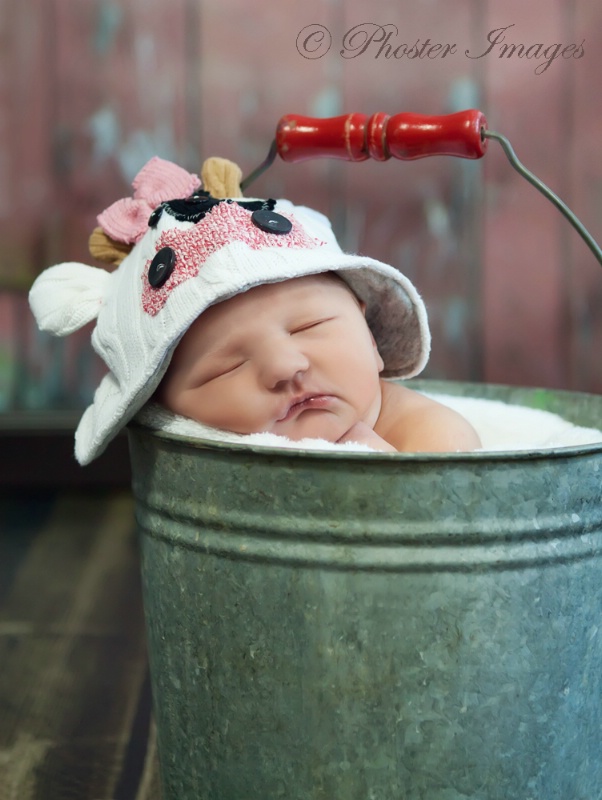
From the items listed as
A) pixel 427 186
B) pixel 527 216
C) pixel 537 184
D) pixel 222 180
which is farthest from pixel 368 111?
pixel 537 184

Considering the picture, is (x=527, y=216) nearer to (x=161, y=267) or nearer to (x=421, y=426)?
(x=421, y=426)

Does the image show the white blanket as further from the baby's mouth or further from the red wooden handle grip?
the red wooden handle grip

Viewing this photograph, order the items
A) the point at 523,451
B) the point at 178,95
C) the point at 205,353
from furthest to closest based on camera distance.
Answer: the point at 178,95, the point at 205,353, the point at 523,451

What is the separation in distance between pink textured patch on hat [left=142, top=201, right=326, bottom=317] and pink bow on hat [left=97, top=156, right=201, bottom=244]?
141 millimetres

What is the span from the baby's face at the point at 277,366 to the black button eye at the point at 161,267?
49mm

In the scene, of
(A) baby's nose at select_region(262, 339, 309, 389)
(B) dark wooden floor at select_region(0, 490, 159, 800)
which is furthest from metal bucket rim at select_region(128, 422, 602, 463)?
(B) dark wooden floor at select_region(0, 490, 159, 800)

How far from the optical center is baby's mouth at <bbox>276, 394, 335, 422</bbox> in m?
0.92

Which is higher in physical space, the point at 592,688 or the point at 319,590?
the point at 319,590

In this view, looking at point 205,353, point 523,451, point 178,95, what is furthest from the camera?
point 178,95

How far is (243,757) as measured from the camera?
0.87 m

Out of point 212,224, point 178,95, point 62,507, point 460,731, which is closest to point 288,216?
point 212,224

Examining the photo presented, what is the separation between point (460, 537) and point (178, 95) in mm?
1576

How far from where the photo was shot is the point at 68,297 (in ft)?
3.40

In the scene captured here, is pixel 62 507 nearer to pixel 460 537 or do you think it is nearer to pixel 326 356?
pixel 326 356
